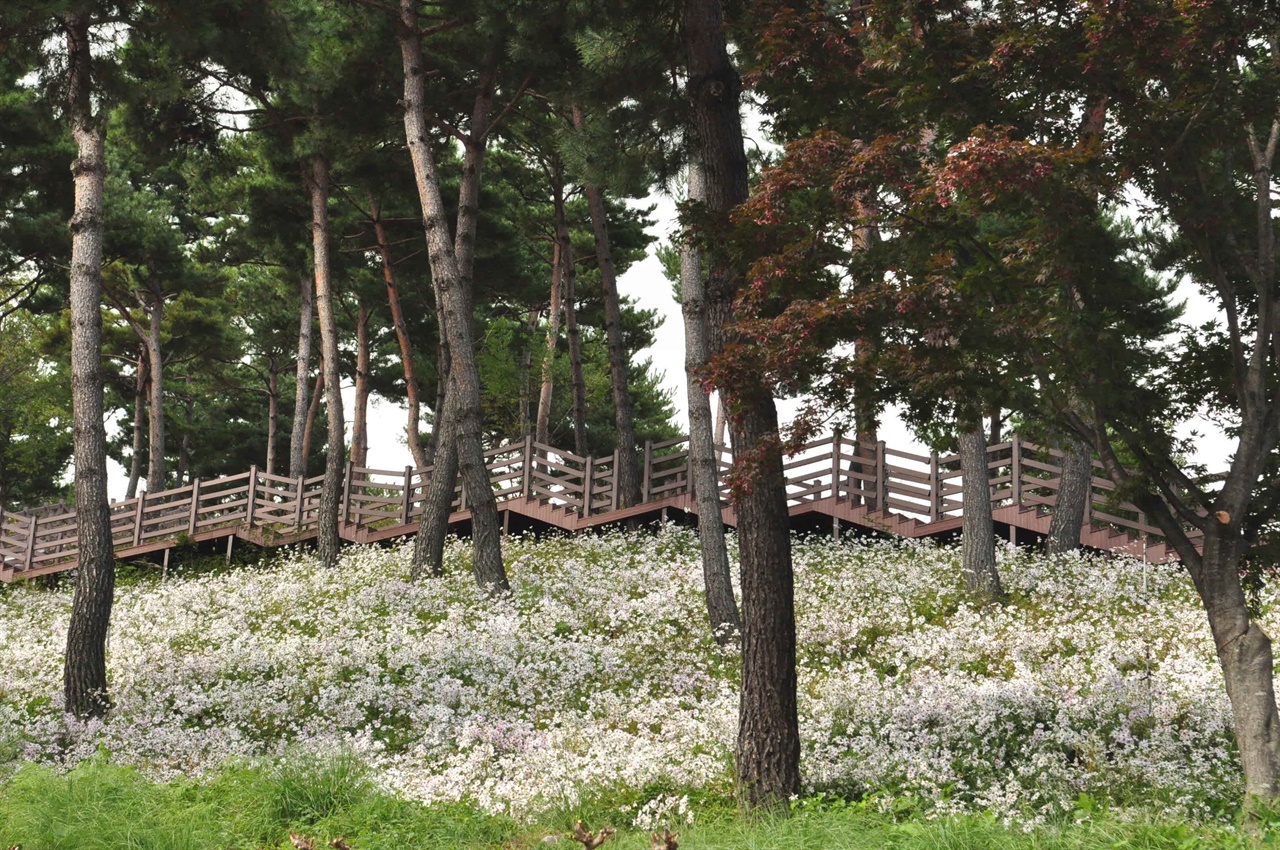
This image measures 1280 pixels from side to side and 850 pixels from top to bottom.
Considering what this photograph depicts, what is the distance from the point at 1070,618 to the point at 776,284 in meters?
7.51

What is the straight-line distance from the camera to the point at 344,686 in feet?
41.7

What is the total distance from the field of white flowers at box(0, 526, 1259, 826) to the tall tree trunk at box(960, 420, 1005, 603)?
0.38 meters

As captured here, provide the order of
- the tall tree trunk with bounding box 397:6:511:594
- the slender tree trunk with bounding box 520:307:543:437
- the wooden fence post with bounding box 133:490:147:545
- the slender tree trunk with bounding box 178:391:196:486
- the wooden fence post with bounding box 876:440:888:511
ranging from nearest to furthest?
the tall tree trunk with bounding box 397:6:511:594 < the wooden fence post with bounding box 876:440:888:511 < the wooden fence post with bounding box 133:490:147:545 < the slender tree trunk with bounding box 520:307:543:437 < the slender tree trunk with bounding box 178:391:196:486

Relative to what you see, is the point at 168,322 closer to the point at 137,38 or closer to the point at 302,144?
the point at 302,144

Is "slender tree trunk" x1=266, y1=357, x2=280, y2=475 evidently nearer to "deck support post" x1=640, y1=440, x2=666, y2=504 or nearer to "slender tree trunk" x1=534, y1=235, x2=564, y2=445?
"slender tree trunk" x1=534, y1=235, x2=564, y2=445

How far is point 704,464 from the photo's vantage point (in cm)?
1445

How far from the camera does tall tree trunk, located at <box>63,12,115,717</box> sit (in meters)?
12.8

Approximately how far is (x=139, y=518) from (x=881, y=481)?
16476 mm

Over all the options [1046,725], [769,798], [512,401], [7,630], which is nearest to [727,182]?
[769,798]

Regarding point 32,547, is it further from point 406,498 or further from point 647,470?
point 647,470

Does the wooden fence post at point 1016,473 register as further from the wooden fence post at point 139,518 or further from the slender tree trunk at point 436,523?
the wooden fence post at point 139,518

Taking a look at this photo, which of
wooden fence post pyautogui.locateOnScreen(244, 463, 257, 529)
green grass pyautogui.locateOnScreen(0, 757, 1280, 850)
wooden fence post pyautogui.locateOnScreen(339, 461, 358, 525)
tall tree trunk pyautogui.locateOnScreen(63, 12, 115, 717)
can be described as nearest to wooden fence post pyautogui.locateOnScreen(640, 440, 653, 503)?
wooden fence post pyautogui.locateOnScreen(339, 461, 358, 525)

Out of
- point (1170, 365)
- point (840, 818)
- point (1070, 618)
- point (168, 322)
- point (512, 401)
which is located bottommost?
point (840, 818)

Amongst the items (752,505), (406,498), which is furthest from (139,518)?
(752,505)
